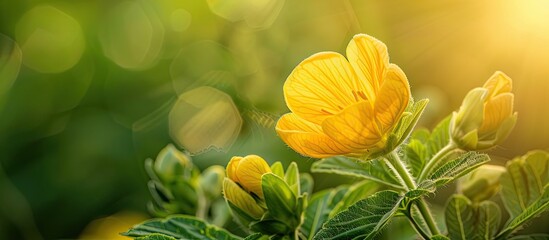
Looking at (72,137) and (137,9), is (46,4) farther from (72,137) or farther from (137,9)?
(72,137)

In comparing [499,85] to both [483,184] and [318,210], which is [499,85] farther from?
[318,210]

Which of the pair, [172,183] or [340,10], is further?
[340,10]

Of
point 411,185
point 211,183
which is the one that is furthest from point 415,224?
point 211,183

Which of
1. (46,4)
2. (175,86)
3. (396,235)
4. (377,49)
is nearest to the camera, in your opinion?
(377,49)

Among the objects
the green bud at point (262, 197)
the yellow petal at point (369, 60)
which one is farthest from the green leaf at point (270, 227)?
the yellow petal at point (369, 60)

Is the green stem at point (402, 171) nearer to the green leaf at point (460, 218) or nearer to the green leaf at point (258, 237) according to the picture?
the green leaf at point (460, 218)

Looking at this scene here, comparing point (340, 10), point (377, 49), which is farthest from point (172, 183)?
point (340, 10)
